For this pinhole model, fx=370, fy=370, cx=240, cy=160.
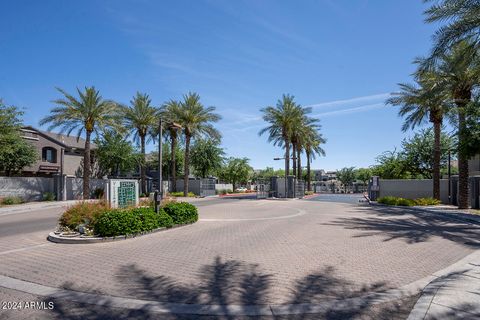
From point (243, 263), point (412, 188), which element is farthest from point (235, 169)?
point (243, 263)

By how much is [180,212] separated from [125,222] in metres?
3.45

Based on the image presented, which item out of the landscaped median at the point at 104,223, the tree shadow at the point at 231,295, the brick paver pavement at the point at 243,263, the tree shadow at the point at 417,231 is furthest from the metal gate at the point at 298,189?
the tree shadow at the point at 231,295

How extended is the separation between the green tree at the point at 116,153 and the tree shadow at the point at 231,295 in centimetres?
3612

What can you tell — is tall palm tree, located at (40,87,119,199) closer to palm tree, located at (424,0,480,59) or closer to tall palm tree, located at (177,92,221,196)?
tall palm tree, located at (177,92,221,196)

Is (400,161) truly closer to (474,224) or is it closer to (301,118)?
(301,118)

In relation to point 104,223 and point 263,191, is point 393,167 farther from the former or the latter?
point 104,223

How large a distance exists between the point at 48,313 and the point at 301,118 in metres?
39.5

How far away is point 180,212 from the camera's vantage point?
1502 cm

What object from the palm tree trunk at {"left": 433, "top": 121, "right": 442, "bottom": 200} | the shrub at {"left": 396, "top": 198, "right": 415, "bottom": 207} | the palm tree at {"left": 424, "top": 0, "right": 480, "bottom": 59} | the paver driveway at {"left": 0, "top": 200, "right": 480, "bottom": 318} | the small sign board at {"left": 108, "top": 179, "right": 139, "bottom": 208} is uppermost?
the palm tree at {"left": 424, "top": 0, "right": 480, "bottom": 59}

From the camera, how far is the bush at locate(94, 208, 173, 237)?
452 inches

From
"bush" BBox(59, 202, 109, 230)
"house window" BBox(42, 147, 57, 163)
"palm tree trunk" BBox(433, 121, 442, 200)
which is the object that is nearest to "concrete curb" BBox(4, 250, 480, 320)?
"bush" BBox(59, 202, 109, 230)

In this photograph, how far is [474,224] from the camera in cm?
1691

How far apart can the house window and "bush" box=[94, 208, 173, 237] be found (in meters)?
38.6

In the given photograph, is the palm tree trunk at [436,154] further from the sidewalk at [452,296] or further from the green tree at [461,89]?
the sidewalk at [452,296]
